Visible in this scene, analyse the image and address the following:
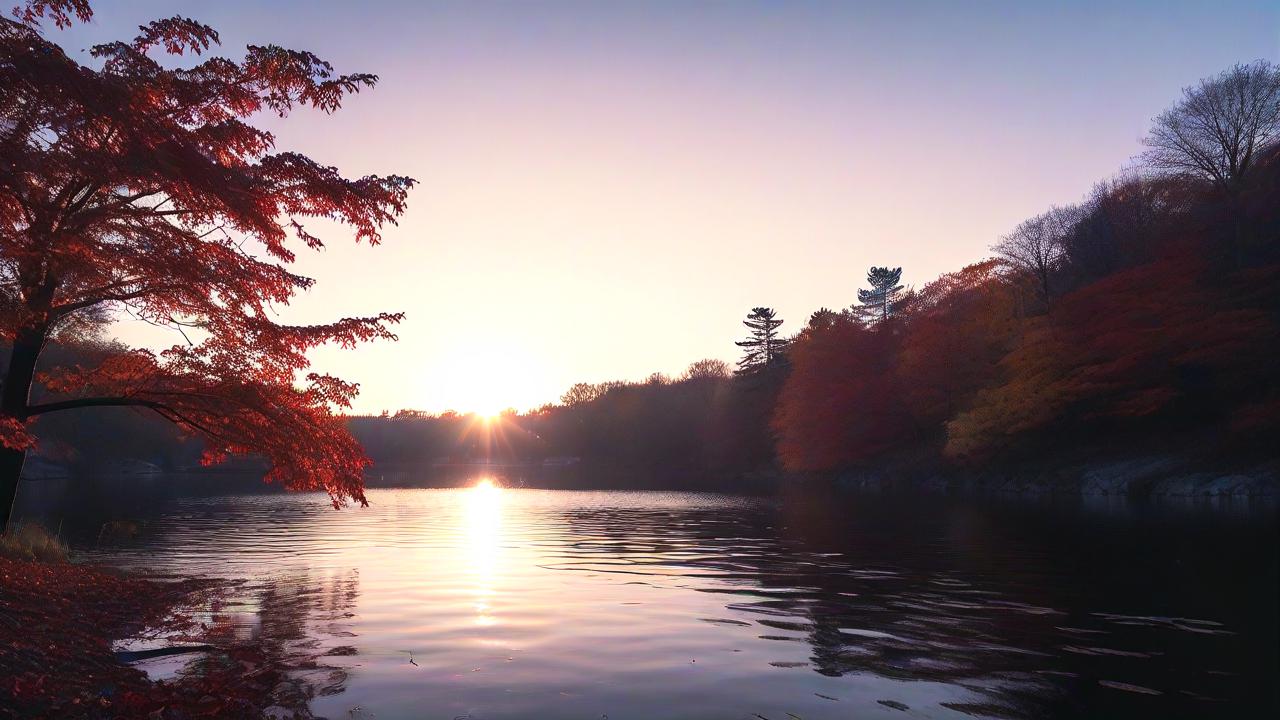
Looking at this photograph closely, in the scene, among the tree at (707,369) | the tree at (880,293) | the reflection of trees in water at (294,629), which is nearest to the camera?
the reflection of trees in water at (294,629)

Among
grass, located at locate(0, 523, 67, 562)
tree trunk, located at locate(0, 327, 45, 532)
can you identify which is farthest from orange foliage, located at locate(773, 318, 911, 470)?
tree trunk, located at locate(0, 327, 45, 532)

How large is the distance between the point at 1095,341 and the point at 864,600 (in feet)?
144

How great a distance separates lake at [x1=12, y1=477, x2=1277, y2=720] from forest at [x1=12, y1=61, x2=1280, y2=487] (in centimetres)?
1153

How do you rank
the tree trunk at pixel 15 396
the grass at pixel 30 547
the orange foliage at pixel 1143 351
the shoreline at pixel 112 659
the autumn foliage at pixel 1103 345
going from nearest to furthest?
the shoreline at pixel 112 659, the grass at pixel 30 547, the tree trunk at pixel 15 396, the orange foliage at pixel 1143 351, the autumn foliage at pixel 1103 345

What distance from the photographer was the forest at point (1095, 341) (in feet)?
163

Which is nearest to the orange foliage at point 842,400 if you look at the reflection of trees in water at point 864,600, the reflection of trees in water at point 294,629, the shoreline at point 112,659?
the reflection of trees in water at point 864,600

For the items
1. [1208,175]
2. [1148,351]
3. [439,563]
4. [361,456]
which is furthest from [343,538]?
[1208,175]

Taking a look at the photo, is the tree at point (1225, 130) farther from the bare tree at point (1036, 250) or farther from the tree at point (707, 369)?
the tree at point (707, 369)

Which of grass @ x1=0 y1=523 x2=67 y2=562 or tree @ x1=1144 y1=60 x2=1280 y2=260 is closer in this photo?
grass @ x1=0 y1=523 x2=67 y2=562

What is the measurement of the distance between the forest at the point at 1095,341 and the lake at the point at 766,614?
11.5m

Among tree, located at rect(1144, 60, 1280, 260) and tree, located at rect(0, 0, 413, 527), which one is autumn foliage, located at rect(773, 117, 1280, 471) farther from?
tree, located at rect(0, 0, 413, 527)

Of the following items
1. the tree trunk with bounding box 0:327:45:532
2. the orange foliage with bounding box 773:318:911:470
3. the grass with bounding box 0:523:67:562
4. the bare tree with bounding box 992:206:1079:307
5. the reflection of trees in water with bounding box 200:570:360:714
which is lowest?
the reflection of trees in water with bounding box 200:570:360:714

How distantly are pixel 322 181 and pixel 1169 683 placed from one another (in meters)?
14.2

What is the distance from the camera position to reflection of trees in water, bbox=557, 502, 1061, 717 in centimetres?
1062
